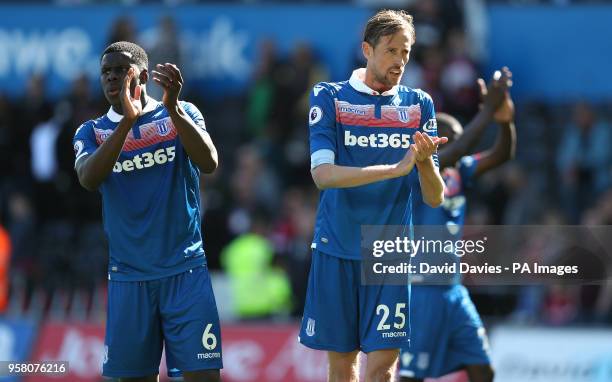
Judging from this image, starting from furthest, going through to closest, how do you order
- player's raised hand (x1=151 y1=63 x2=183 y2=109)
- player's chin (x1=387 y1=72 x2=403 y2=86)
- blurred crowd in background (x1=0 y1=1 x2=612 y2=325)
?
blurred crowd in background (x1=0 y1=1 x2=612 y2=325)
player's chin (x1=387 y1=72 x2=403 y2=86)
player's raised hand (x1=151 y1=63 x2=183 y2=109)

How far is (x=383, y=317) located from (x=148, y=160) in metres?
1.80

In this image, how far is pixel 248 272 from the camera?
50.5 ft

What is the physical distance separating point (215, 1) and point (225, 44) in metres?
0.68

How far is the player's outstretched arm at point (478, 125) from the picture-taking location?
916 centimetres

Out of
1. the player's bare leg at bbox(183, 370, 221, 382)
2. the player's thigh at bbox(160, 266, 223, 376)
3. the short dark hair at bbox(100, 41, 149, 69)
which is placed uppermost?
the short dark hair at bbox(100, 41, 149, 69)

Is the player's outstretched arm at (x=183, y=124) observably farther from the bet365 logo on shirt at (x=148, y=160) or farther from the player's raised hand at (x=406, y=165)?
the player's raised hand at (x=406, y=165)

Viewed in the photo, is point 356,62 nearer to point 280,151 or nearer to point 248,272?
point 280,151

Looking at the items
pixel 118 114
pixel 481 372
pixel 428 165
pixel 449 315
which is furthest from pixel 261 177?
pixel 428 165

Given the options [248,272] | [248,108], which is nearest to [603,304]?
[248,272]

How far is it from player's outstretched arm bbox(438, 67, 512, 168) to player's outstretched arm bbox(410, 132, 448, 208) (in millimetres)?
1514

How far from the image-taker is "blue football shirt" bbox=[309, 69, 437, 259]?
7.84m

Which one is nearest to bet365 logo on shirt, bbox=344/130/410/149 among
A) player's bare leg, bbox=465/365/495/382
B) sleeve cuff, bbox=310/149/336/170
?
sleeve cuff, bbox=310/149/336/170

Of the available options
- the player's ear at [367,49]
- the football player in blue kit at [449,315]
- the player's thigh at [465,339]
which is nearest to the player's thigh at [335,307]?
the player's ear at [367,49]

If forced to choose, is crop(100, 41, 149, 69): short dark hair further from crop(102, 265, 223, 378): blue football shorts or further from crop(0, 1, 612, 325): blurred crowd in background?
crop(0, 1, 612, 325): blurred crowd in background
